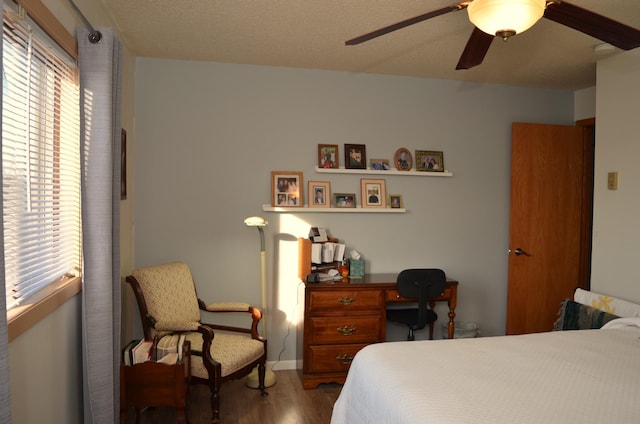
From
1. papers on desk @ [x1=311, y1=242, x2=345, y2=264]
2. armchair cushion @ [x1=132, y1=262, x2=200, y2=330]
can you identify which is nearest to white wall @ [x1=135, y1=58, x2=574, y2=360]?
papers on desk @ [x1=311, y1=242, x2=345, y2=264]

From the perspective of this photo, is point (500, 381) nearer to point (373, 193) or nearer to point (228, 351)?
point (228, 351)

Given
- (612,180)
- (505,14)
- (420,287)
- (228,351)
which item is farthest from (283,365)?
(505,14)

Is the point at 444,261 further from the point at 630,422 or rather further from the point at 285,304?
the point at 630,422

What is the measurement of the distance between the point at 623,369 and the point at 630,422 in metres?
0.58

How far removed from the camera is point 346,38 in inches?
125

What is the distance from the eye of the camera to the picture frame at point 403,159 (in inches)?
163

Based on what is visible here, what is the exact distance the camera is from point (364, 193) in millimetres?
4078

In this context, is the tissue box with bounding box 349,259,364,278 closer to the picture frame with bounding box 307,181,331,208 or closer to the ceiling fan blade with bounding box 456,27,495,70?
the picture frame with bounding box 307,181,331,208

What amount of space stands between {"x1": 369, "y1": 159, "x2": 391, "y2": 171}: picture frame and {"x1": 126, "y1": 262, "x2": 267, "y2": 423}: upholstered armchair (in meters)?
1.58

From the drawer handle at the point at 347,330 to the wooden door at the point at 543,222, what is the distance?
1.57 meters

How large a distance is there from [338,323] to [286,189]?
1.15 m

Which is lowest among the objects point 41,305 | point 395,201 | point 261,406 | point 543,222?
point 261,406

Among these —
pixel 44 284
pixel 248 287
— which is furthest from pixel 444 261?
pixel 44 284

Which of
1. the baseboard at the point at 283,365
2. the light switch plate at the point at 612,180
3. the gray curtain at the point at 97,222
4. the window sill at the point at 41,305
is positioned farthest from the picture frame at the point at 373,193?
the window sill at the point at 41,305
